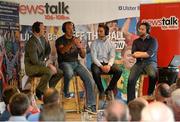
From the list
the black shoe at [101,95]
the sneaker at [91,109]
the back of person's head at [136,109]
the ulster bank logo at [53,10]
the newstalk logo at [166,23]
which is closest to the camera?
the back of person's head at [136,109]

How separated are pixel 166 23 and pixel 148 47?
70cm

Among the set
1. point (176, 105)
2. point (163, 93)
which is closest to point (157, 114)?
point (176, 105)

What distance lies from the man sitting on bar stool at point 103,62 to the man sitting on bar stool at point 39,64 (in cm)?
56

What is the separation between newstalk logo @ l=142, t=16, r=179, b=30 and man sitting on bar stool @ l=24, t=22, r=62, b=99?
1784mm

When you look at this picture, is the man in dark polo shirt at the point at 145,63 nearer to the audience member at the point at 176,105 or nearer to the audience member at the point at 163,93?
the audience member at the point at 163,93

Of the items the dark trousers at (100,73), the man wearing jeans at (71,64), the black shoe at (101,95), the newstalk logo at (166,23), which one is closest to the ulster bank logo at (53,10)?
the man wearing jeans at (71,64)

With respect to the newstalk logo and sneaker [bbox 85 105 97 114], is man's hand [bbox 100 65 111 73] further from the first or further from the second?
the newstalk logo

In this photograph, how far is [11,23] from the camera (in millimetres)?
7543

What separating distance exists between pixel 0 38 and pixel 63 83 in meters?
1.45

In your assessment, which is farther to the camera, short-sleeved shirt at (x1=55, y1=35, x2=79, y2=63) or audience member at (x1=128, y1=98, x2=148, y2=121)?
short-sleeved shirt at (x1=55, y1=35, x2=79, y2=63)

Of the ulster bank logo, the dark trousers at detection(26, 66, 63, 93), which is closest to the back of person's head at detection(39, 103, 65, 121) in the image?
the dark trousers at detection(26, 66, 63, 93)

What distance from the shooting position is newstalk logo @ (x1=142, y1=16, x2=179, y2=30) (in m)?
6.88

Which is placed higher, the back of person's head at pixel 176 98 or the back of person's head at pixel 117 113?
the back of person's head at pixel 117 113

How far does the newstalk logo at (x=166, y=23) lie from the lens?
6.88 m
